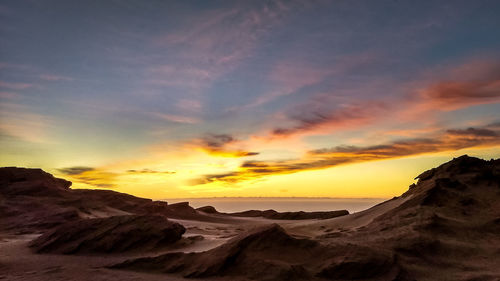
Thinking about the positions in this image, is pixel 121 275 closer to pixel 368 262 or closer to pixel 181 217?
pixel 368 262

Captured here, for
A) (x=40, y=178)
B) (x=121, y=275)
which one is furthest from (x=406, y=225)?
(x=40, y=178)

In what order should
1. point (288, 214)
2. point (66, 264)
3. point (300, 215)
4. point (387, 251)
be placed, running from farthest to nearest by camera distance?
point (288, 214), point (300, 215), point (66, 264), point (387, 251)

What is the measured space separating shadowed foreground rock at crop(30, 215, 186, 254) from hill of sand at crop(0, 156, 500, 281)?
6cm

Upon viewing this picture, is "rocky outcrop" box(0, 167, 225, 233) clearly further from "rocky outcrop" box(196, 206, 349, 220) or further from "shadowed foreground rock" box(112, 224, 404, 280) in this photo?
"shadowed foreground rock" box(112, 224, 404, 280)

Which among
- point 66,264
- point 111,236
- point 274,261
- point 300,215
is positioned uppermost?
point 300,215

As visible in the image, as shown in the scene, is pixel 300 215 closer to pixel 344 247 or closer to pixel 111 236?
pixel 111 236

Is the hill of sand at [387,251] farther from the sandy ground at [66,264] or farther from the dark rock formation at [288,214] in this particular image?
the dark rock formation at [288,214]

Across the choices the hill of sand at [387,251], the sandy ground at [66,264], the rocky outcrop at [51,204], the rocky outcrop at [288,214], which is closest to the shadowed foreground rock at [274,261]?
the hill of sand at [387,251]

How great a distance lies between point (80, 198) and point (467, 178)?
29.7 meters

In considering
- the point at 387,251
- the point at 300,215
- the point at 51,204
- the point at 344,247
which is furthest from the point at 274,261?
the point at 300,215

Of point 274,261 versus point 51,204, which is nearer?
point 274,261

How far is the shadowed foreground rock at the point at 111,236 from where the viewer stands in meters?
16.0

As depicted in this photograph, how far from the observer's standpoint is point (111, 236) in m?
16.4

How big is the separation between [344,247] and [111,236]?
10.6 m
